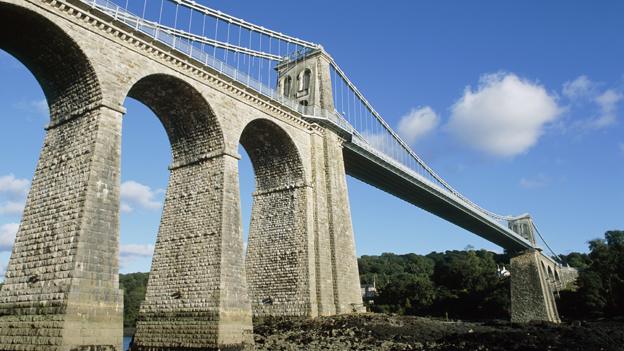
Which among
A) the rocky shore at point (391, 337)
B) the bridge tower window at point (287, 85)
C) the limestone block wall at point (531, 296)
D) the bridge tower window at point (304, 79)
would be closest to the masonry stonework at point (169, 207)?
the rocky shore at point (391, 337)

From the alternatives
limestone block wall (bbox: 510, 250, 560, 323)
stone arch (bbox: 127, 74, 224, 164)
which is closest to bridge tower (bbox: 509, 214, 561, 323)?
limestone block wall (bbox: 510, 250, 560, 323)

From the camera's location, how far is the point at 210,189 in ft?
70.2

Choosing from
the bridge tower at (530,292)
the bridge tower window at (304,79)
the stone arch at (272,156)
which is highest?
the bridge tower window at (304,79)

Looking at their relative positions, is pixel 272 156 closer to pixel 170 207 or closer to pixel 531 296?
pixel 170 207

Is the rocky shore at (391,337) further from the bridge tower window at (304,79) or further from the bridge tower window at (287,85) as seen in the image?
the bridge tower window at (287,85)

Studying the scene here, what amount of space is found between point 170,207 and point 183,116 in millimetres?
4369

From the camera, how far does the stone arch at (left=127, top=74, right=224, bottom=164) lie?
21047mm

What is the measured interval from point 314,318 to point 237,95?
11.8m

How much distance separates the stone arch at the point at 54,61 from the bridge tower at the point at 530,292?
5205 centimetres

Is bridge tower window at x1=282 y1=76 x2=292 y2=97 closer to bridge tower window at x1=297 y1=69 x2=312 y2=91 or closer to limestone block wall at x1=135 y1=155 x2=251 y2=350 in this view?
bridge tower window at x1=297 y1=69 x2=312 y2=91

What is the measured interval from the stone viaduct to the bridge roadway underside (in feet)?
14.9

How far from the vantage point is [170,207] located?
22.5 m

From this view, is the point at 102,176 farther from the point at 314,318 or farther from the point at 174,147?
the point at 314,318

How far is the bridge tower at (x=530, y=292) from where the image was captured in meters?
55.3
